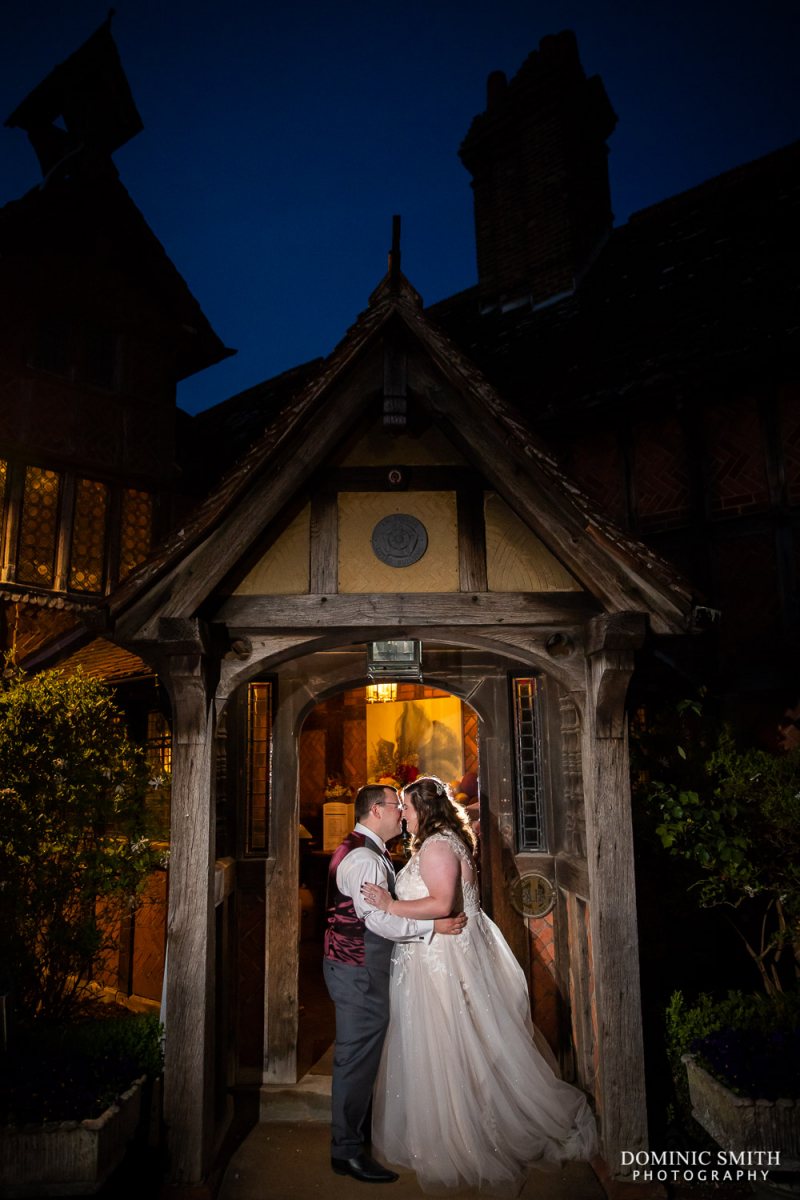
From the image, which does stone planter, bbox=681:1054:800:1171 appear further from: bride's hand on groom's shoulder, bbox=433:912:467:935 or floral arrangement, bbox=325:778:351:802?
floral arrangement, bbox=325:778:351:802

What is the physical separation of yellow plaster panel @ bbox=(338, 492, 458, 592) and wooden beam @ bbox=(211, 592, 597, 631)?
15cm

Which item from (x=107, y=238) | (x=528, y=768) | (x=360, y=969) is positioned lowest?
(x=360, y=969)

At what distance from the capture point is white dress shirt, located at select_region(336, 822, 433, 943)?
4.76 m

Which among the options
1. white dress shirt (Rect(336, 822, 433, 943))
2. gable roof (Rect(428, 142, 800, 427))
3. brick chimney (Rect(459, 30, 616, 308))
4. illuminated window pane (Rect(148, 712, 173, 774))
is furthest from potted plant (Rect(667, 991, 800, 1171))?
brick chimney (Rect(459, 30, 616, 308))

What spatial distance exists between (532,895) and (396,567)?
3.33m

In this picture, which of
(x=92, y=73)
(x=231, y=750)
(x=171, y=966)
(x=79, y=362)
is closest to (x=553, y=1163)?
(x=171, y=966)

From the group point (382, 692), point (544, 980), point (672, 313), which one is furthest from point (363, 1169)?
point (672, 313)

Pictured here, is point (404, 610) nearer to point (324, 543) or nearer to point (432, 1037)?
point (324, 543)

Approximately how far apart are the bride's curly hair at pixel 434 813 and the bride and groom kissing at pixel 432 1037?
0.08ft

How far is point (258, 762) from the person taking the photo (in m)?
6.90

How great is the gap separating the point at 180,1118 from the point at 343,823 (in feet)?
28.3

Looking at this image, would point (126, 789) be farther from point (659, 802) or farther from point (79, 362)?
point (79, 362)

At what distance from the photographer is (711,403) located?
8484 millimetres

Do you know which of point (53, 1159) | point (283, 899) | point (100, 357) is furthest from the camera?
point (100, 357)
